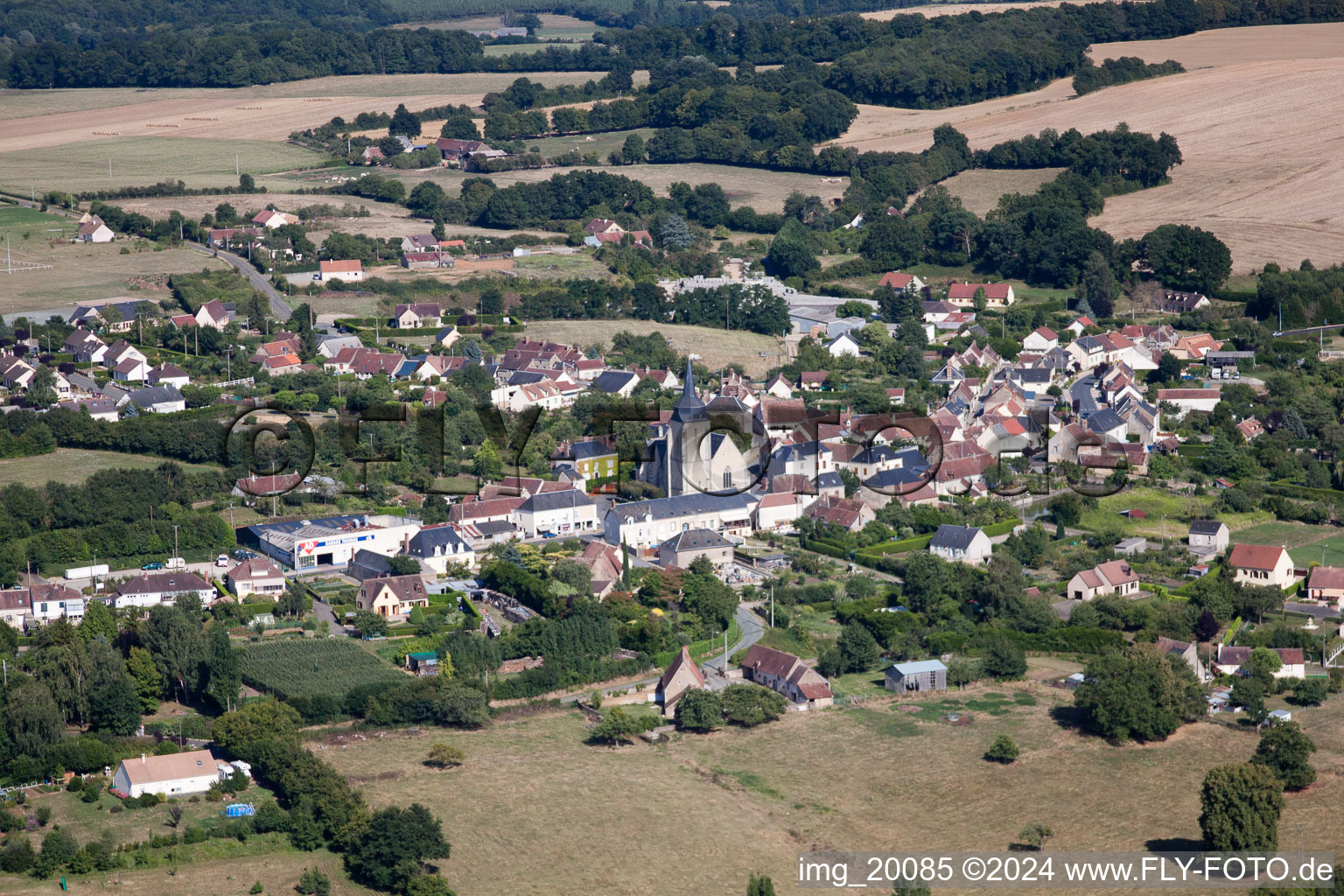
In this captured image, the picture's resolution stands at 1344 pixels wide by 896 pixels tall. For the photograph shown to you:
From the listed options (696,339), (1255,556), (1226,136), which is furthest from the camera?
(1226,136)

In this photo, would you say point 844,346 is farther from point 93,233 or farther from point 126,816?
point 126,816

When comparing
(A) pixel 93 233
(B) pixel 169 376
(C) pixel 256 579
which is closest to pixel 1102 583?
(C) pixel 256 579

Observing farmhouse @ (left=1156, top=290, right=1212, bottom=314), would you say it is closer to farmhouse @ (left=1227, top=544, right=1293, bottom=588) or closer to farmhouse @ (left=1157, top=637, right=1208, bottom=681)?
farmhouse @ (left=1227, top=544, right=1293, bottom=588)

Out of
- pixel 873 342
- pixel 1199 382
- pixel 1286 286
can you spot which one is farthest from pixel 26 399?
pixel 1286 286

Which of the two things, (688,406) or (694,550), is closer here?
(694,550)

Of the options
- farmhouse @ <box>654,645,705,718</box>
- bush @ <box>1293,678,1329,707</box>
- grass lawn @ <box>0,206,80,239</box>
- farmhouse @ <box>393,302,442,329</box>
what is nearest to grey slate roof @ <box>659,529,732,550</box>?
farmhouse @ <box>654,645,705,718</box>

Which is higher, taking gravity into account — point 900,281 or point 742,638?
point 900,281

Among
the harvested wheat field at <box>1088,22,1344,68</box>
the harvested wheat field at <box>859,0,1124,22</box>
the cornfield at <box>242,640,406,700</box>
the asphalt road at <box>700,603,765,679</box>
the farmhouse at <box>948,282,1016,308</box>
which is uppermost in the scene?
the harvested wheat field at <box>859,0,1124,22</box>
